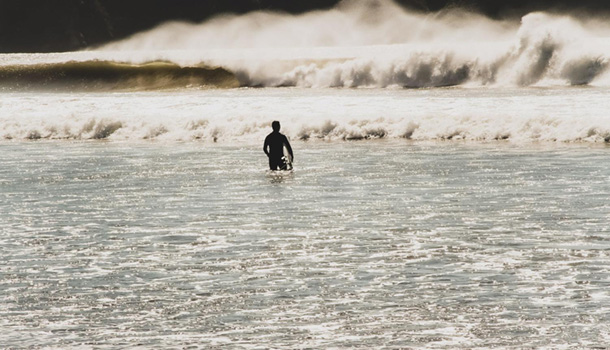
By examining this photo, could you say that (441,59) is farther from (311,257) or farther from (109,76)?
(311,257)

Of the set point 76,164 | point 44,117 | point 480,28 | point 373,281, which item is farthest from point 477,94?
point 480,28

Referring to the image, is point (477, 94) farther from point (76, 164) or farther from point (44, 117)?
point (76, 164)

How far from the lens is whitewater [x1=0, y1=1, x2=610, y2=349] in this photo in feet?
32.2

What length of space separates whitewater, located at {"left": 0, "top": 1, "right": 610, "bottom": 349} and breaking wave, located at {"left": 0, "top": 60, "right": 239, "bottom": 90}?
18.9m

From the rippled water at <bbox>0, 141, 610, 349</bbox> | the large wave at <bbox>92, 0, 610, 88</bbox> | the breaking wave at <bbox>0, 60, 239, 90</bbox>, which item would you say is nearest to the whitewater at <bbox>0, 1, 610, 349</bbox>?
the rippled water at <bbox>0, 141, 610, 349</bbox>

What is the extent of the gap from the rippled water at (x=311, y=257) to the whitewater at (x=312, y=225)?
0.12 feet

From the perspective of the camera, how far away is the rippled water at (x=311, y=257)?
9.61m

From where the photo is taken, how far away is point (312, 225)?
15023 mm

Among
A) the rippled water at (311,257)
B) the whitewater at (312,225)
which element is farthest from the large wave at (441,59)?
the rippled water at (311,257)

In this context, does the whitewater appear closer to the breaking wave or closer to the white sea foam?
the white sea foam

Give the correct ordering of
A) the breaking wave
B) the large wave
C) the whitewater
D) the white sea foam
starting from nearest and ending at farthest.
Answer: the whitewater
the white sea foam
the large wave
the breaking wave

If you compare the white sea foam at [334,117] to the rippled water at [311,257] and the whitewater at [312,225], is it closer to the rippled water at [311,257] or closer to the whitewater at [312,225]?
the whitewater at [312,225]

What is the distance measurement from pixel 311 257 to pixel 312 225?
235 cm

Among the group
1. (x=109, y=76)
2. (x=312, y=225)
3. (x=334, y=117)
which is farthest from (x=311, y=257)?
(x=109, y=76)
